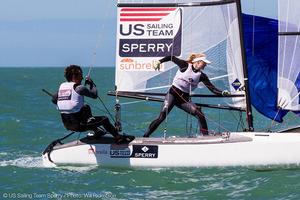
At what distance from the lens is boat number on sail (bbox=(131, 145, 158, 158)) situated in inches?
366

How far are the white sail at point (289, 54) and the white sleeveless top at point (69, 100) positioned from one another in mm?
2664

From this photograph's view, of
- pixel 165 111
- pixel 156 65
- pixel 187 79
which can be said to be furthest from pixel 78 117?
pixel 187 79

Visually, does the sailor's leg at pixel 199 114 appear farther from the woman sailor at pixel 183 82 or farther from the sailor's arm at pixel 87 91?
the sailor's arm at pixel 87 91

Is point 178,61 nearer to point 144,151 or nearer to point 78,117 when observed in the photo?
point 144,151

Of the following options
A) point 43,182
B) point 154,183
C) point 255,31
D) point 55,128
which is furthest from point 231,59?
point 55,128

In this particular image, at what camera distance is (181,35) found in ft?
32.7

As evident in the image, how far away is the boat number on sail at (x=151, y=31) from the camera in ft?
32.7

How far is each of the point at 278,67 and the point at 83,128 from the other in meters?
2.70

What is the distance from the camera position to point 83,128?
9258mm

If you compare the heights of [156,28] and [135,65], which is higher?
[156,28]

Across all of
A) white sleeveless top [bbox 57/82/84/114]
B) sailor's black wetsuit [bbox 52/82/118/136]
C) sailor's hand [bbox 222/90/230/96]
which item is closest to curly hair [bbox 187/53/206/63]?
sailor's hand [bbox 222/90/230/96]

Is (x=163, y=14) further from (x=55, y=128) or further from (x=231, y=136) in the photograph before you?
(x=55, y=128)

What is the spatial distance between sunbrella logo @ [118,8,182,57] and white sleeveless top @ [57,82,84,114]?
1.29m

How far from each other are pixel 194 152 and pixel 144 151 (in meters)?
0.63
